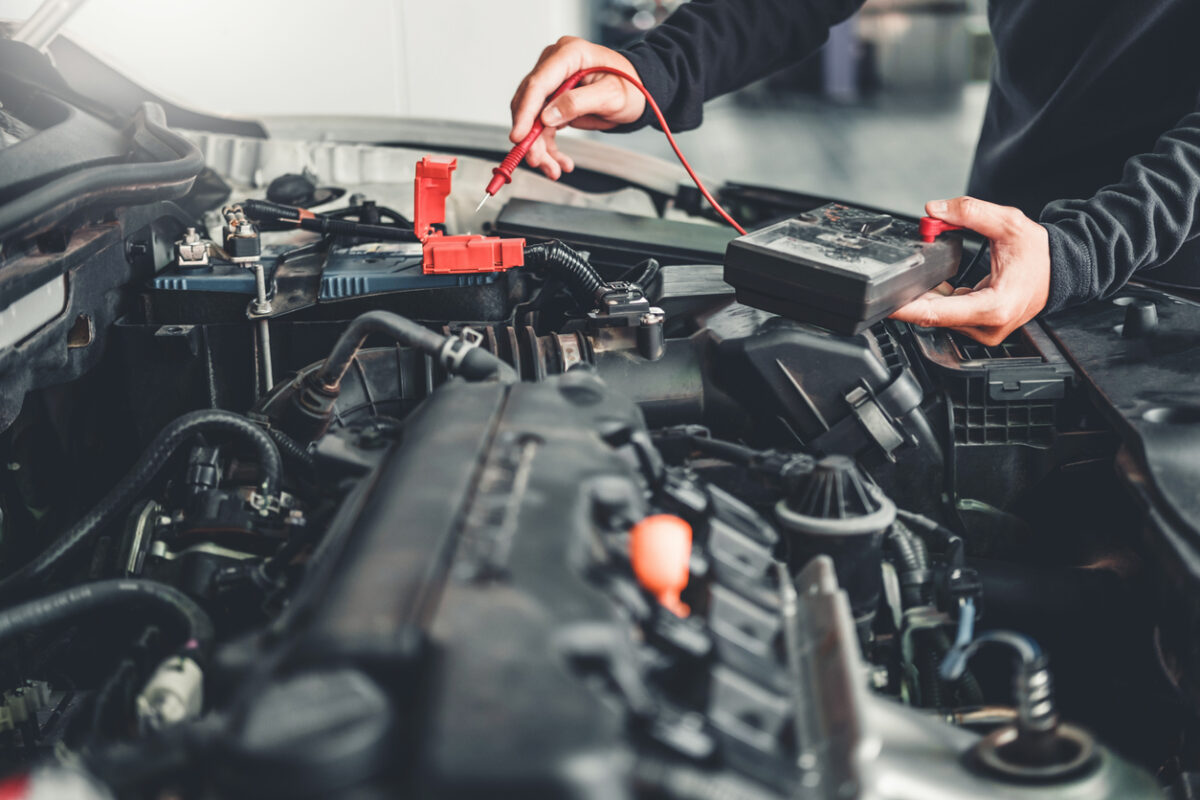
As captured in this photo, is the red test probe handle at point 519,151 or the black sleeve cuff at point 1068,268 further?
the red test probe handle at point 519,151

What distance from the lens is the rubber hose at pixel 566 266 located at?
1043mm

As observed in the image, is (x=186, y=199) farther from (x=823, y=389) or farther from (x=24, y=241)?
(x=823, y=389)

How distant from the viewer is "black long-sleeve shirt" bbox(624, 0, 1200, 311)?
1061mm

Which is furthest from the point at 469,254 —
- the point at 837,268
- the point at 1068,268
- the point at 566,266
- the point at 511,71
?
the point at 511,71

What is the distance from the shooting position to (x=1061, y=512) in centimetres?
99

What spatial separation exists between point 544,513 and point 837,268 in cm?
44

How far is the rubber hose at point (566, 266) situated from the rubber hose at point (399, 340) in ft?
0.74

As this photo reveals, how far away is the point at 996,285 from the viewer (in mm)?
998

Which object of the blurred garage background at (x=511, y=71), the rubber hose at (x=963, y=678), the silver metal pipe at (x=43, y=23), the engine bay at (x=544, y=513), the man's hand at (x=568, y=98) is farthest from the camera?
the blurred garage background at (x=511, y=71)

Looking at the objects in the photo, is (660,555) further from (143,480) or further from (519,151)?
(519,151)

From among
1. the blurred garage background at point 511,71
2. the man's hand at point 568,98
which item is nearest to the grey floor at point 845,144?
the blurred garage background at point 511,71

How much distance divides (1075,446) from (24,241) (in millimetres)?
984

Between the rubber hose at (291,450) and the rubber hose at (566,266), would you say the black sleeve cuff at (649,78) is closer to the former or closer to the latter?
the rubber hose at (566,266)

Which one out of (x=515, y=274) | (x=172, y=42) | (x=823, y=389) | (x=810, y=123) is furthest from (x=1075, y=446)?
(x=810, y=123)
